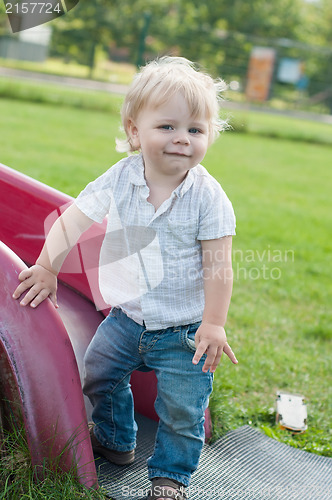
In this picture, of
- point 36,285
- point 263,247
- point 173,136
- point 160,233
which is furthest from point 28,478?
point 263,247

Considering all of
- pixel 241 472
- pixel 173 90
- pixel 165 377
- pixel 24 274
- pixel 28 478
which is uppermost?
pixel 173 90

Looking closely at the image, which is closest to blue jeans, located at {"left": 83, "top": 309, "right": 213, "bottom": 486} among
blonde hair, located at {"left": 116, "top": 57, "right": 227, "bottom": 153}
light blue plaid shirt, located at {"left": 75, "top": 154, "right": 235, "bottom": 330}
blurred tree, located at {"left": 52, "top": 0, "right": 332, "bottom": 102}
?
light blue plaid shirt, located at {"left": 75, "top": 154, "right": 235, "bottom": 330}

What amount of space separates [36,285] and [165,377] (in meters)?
0.41

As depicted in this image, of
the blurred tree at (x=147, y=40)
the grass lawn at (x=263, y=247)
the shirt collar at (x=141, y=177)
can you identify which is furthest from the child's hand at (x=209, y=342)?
the blurred tree at (x=147, y=40)

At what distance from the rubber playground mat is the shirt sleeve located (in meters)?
0.72

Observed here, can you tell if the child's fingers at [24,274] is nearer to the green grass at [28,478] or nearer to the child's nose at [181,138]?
the green grass at [28,478]

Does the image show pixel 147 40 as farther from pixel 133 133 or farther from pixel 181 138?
pixel 181 138

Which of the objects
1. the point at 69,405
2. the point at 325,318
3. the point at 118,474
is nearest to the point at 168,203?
the point at 69,405

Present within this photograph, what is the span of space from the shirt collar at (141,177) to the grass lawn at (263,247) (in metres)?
0.91

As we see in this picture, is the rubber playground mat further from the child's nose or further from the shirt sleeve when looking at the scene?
the child's nose

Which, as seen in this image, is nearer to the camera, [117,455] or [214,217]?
[214,217]

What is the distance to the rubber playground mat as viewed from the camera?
5.91ft

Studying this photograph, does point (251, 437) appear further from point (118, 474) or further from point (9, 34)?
point (9, 34)

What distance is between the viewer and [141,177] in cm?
167
